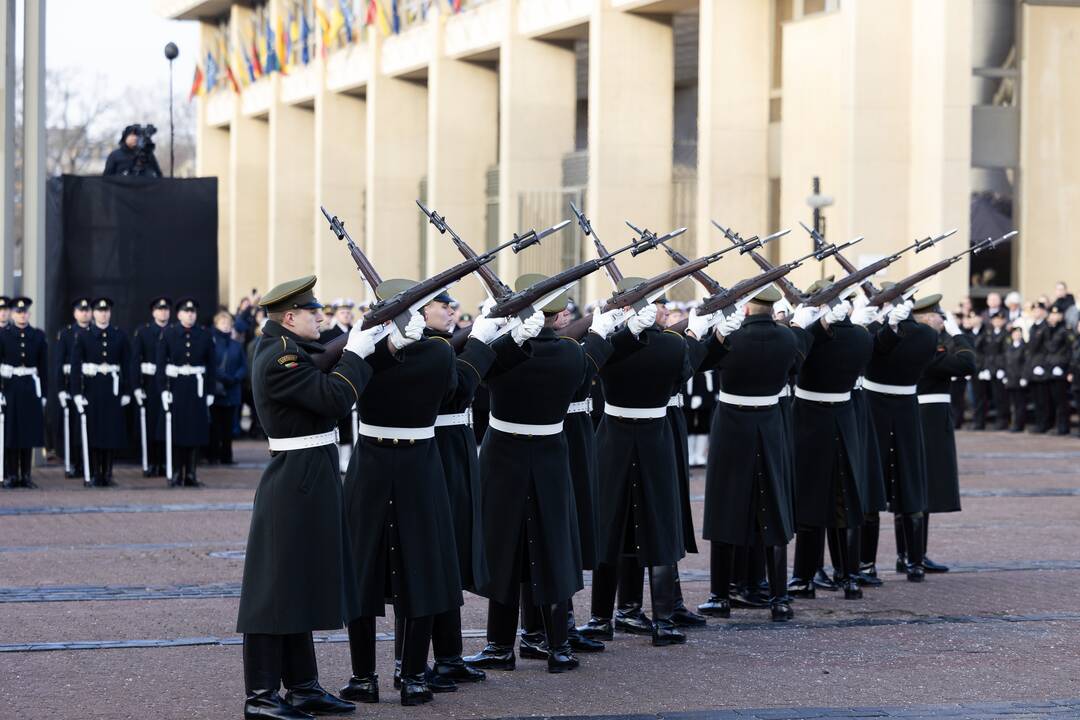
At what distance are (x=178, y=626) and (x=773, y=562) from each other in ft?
10.7

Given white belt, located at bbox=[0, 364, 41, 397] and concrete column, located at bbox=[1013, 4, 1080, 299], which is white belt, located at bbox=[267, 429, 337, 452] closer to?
white belt, located at bbox=[0, 364, 41, 397]

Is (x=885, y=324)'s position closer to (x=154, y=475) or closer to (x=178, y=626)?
(x=178, y=626)

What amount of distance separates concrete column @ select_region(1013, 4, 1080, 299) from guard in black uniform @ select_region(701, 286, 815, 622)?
1925 cm

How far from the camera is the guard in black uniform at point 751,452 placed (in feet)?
32.4

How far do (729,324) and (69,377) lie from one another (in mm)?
9706

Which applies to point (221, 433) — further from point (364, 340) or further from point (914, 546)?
point (364, 340)

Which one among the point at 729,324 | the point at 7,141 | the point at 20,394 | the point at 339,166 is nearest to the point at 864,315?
the point at 729,324

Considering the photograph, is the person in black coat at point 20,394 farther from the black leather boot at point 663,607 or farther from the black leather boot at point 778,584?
the black leather boot at point 663,607

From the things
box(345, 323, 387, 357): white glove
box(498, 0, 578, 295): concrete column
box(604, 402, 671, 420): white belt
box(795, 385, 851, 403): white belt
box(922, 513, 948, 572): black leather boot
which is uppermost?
box(498, 0, 578, 295): concrete column

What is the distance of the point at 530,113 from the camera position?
3428 cm

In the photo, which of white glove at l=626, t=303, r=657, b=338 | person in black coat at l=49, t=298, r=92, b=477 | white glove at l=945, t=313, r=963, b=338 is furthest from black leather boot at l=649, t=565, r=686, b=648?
person in black coat at l=49, t=298, r=92, b=477

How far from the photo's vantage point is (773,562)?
985cm

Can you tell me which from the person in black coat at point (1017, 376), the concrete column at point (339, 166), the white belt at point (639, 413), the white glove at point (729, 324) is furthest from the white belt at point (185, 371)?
the concrete column at point (339, 166)

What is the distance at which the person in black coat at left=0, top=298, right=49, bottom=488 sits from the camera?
56.0 ft
